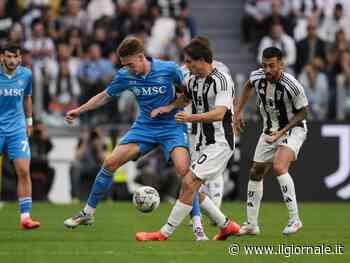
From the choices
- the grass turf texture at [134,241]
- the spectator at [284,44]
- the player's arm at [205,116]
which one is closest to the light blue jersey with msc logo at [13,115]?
the grass turf texture at [134,241]

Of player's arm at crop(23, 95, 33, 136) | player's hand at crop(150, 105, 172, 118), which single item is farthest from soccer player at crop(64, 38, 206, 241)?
player's arm at crop(23, 95, 33, 136)

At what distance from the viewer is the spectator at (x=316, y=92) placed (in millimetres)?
24156

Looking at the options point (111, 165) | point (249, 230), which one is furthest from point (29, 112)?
point (249, 230)

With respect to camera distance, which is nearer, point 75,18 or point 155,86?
point 155,86

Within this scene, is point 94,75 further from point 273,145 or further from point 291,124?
point 291,124

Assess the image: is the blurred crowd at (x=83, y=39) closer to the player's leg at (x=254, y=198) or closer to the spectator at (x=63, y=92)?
the spectator at (x=63, y=92)

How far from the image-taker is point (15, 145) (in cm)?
1542

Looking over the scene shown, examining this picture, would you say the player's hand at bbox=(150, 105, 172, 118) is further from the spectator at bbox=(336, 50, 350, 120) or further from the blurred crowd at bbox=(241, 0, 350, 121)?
the blurred crowd at bbox=(241, 0, 350, 121)

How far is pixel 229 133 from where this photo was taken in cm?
1359

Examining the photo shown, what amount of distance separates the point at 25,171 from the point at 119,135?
8.56 meters

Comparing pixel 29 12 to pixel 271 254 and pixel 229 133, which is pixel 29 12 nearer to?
pixel 229 133

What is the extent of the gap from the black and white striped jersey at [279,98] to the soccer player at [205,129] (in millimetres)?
1089

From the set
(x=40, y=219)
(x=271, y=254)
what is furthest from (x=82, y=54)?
(x=271, y=254)

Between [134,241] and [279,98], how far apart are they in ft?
8.42
